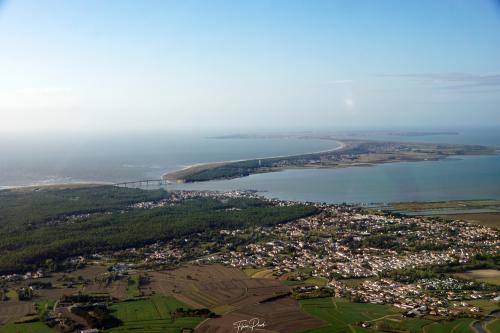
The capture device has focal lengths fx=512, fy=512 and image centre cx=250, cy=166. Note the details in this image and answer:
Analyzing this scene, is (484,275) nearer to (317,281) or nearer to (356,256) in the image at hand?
(356,256)

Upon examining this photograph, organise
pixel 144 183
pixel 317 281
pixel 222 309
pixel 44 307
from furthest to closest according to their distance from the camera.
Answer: pixel 144 183
pixel 317 281
pixel 44 307
pixel 222 309

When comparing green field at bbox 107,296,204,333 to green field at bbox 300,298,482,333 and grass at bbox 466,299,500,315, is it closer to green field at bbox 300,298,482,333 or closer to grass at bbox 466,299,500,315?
green field at bbox 300,298,482,333

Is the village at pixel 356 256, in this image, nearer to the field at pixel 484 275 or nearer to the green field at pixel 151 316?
the field at pixel 484 275

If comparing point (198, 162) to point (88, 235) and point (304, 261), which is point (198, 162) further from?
point (304, 261)

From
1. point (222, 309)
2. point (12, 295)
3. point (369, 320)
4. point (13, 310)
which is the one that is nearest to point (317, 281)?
point (369, 320)

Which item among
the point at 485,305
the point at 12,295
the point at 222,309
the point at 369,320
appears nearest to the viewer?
the point at 369,320

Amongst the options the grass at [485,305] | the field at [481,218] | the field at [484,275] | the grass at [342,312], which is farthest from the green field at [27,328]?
the field at [481,218]

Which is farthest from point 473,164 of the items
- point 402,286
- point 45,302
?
point 45,302

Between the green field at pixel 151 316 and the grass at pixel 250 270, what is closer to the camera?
the green field at pixel 151 316
